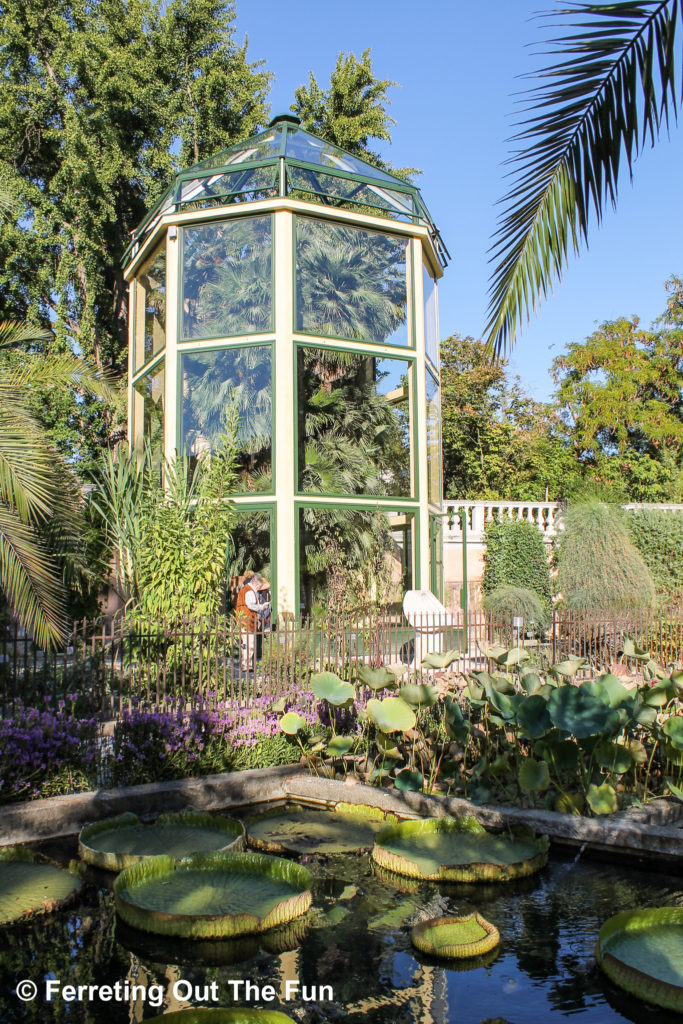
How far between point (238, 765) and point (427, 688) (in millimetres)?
1760

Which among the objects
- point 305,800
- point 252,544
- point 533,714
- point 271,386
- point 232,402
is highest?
point 271,386

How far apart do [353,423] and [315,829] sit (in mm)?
7843

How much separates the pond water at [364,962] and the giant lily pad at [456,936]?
69mm

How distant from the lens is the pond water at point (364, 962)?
11.6ft

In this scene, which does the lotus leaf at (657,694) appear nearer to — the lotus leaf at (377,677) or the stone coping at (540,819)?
the stone coping at (540,819)

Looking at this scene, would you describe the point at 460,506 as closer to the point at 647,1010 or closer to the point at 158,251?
the point at 158,251

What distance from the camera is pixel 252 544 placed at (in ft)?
39.5

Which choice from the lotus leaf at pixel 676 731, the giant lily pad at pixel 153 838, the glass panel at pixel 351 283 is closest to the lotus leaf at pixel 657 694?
the lotus leaf at pixel 676 731

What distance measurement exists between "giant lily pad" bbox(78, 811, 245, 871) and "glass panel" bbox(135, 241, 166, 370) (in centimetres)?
921

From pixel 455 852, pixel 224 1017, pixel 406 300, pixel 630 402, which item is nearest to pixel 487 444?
pixel 630 402

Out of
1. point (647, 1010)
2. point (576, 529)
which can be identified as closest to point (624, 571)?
point (576, 529)

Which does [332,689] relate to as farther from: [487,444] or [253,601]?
[487,444]

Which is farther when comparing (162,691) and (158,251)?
(158,251)

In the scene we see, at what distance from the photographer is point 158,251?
14.2m
